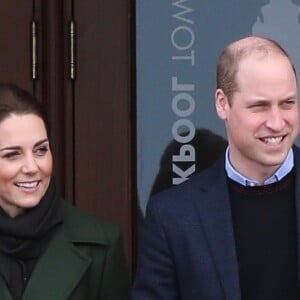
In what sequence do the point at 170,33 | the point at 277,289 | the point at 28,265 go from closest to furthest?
the point at 277,289 → the point at 28,265 → the point at 170,33

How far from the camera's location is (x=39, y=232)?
321cm

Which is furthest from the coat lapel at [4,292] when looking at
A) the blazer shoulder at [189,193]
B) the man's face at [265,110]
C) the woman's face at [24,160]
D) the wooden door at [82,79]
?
the wooden door at [82,79]

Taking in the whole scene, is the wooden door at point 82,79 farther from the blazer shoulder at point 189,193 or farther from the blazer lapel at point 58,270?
the blazer shoulder at point 189,193

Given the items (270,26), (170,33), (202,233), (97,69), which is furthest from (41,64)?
(202,233)

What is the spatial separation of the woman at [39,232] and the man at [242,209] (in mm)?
204

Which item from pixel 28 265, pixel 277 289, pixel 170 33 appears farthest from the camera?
pixel 170 33

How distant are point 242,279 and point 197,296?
0.13 meters

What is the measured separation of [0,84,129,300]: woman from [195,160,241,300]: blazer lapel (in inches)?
14.3

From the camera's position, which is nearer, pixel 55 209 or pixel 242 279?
pixel 242 279

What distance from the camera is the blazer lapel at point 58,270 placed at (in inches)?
125

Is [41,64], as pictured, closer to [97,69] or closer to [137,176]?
[97,69]

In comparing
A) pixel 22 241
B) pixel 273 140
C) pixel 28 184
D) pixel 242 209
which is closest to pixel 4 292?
pixel 22 241

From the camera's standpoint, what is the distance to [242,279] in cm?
300

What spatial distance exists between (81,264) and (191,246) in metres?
0.37
